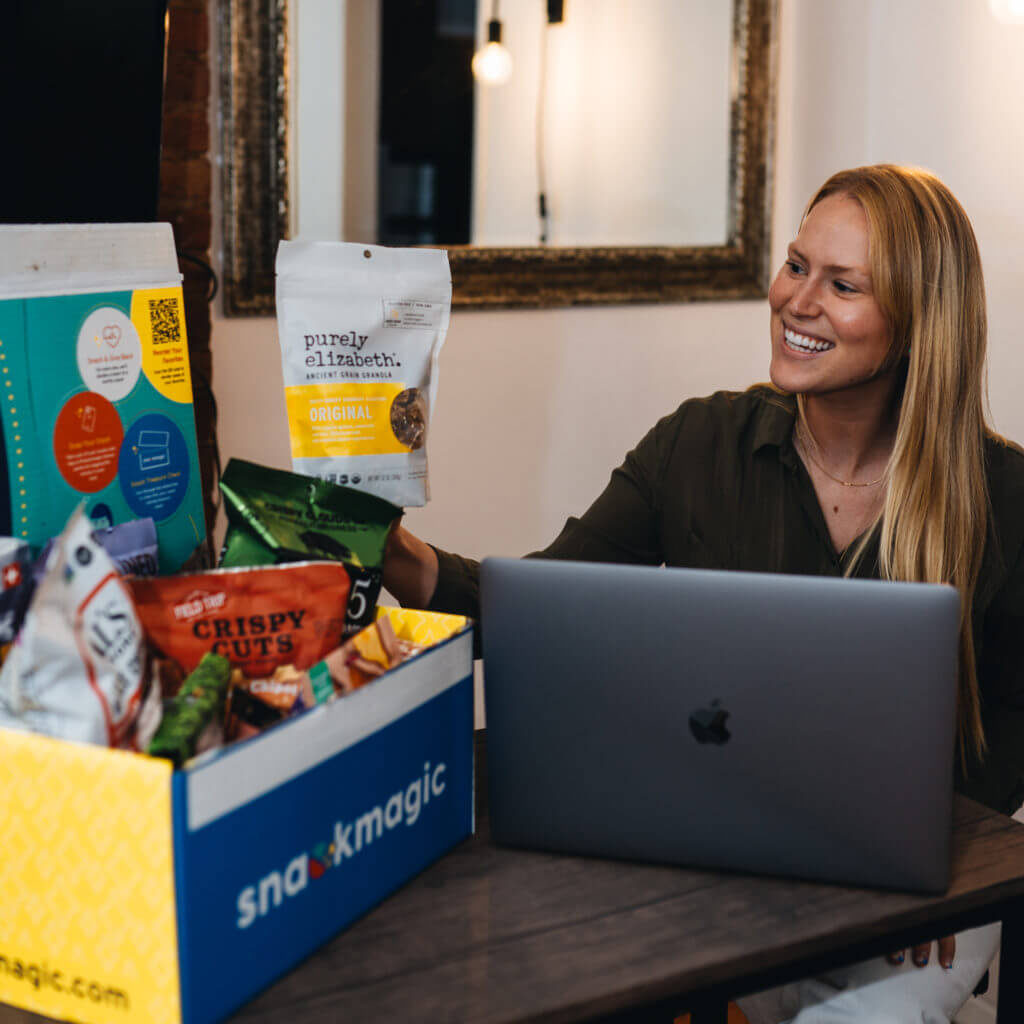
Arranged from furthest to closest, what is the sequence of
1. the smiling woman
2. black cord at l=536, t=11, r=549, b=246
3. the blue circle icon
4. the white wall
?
black cord at l=536, t=11, r=549, b=246
the white wall
the smiling woman
the blue circle icon

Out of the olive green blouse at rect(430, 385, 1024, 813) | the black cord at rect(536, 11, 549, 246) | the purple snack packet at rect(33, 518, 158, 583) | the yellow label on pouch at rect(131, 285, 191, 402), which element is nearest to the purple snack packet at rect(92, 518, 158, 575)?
the purple snack packet at rect(33, 518, 158, 583)

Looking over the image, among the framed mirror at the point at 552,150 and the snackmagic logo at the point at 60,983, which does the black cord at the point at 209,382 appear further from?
the snackmagic logo at the point at 60,983

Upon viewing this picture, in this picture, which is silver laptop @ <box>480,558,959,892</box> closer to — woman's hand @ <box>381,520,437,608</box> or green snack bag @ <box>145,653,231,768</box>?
green snack bag @ <box>145,653,231,768</box>

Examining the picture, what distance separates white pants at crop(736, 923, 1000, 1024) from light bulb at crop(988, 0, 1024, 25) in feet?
5.01

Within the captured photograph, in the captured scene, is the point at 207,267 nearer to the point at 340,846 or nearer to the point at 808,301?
the point at 808,301

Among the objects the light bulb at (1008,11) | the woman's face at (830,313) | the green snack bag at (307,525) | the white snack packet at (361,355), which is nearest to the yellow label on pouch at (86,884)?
the green snack bag at (307,525)

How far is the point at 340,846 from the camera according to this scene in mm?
719

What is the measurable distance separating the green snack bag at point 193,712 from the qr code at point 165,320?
0.28 m

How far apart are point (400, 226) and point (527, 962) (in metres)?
1.52

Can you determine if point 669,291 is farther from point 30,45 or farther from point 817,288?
point 30,45

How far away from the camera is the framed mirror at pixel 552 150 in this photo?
1840 millimetres

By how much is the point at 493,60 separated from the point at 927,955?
162 centimetres

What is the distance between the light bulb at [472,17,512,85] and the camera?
203 cm

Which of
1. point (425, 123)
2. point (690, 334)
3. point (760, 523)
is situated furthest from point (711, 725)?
point (690, 334)
